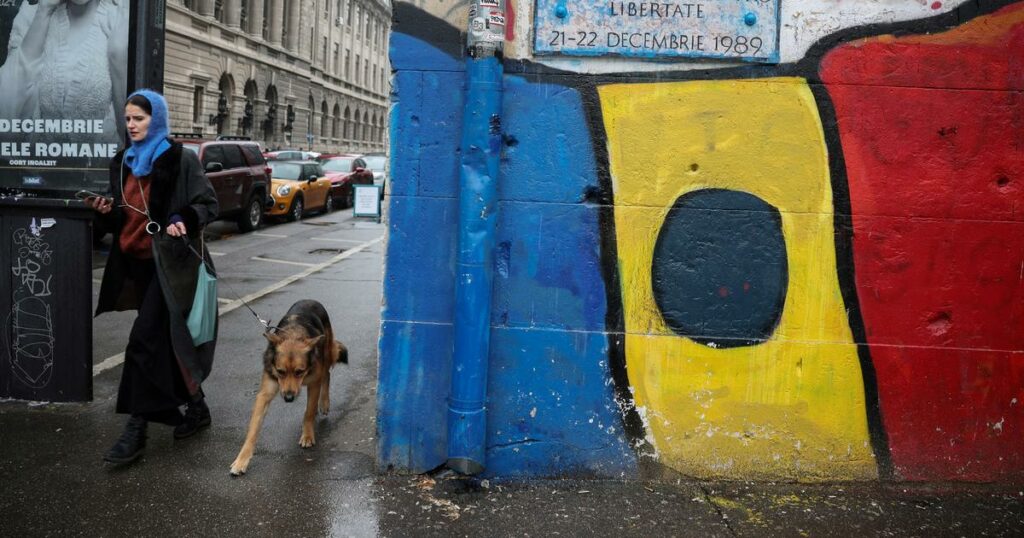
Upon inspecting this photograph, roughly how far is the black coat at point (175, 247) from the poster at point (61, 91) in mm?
753

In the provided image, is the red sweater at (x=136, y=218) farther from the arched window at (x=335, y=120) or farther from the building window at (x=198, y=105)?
the arched window at (x=335, y=120)

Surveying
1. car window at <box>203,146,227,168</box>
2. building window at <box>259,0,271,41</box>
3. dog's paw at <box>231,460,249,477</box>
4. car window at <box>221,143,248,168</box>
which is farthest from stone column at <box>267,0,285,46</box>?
dog's paw at <box>231,460,249,477</box>

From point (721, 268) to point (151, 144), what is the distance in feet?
10.5

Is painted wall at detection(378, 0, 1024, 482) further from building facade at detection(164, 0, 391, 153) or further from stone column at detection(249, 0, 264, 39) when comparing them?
stone column at detection(249, 0, 264, 39)

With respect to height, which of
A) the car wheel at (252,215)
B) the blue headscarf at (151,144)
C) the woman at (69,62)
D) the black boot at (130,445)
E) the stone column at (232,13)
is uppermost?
the stone column at (232,13)

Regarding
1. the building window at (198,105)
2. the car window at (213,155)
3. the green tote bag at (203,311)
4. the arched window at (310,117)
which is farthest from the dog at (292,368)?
the arched window at (310,117)

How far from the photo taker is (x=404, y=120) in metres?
4.13

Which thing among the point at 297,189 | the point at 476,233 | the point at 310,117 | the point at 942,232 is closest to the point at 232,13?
the point at 310,117

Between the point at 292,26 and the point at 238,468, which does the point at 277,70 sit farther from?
the point at 238,468

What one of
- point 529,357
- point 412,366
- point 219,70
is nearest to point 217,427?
point 412,366

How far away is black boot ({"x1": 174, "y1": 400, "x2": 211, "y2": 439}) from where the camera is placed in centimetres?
479

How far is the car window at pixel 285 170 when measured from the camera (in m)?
21.0

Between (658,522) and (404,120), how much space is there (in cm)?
235

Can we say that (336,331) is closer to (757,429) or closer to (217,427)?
(217,427)
